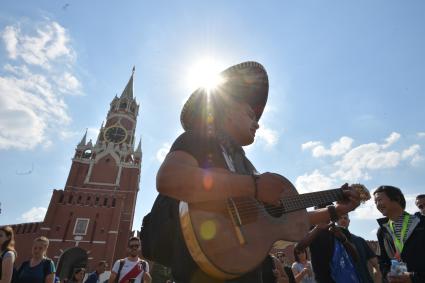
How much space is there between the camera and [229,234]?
146 cm

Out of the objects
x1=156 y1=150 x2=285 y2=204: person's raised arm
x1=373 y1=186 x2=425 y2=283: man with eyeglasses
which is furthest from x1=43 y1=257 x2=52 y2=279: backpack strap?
x1=373 y1=186 x2=425 y2=283: man with eyeglasses

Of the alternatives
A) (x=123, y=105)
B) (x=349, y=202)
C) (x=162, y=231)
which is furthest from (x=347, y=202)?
(x=123, y=105)

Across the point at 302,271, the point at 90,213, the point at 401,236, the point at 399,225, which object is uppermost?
the point at 90,213

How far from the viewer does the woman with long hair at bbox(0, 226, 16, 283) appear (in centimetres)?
374

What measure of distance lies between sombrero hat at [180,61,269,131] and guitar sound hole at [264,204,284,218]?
801 mm

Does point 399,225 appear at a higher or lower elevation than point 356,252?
higher

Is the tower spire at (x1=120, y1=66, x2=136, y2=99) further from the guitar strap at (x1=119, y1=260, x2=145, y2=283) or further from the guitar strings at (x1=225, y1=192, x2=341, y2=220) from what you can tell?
the guitar strings at (x1=225, y1=192, x2=341, y2=220)

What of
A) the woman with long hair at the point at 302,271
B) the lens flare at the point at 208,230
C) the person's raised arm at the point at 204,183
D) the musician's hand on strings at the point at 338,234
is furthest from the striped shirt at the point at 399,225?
the lens flare at the point at 208,230

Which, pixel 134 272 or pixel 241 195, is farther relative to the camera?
pixel 134 272

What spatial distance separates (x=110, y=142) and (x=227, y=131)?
4519 cm

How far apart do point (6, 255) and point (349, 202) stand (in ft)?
15.6

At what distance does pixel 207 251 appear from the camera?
1329 millimetres

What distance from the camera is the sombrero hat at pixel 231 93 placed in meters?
2.18

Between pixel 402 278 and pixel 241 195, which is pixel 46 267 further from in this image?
pixel 402 278
